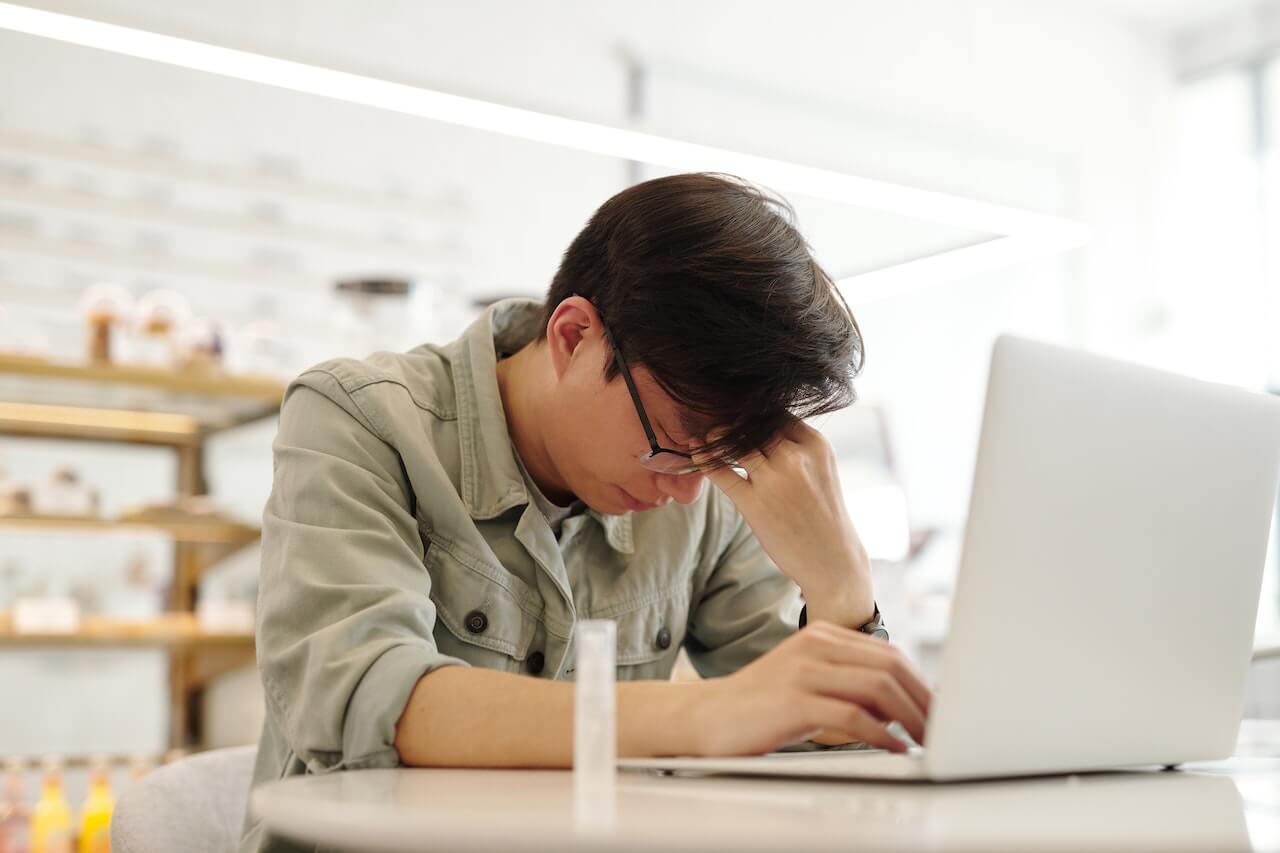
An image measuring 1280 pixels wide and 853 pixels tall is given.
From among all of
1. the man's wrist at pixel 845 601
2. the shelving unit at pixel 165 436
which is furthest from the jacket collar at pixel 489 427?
the shelving unit at pixel 165 436

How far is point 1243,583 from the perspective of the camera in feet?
3.13

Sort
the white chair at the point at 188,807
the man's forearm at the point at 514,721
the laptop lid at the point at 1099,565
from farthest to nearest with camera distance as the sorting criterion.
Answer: the white chair at the point at 188,807, the man's forearm at the point at 514,721, the laptop lid at the point at 1099,565

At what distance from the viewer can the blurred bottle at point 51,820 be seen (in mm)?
2869

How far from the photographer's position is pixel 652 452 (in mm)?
1235

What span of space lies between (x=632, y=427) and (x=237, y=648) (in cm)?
223

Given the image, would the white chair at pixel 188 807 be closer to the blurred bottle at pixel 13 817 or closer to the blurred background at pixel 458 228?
the blurred background at pixel 458 228

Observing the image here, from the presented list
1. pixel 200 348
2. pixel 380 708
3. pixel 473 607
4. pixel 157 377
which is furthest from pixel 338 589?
pixel 200 348

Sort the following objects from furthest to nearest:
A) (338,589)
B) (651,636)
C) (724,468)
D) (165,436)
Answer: (165,436) → (651,636) → (724,468) → (338,589)

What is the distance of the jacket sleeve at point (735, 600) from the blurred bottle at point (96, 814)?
1.85 meters

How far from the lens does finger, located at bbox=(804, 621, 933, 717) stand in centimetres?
84

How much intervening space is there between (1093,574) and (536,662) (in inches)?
24.9

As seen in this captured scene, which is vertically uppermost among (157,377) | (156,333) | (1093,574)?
(156,333)

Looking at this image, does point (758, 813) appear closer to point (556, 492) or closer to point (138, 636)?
point (556, 492)

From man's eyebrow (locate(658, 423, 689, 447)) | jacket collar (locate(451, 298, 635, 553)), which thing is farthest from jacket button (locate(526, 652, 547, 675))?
man's eyebrow (locate(658, 423, 689, 447))
